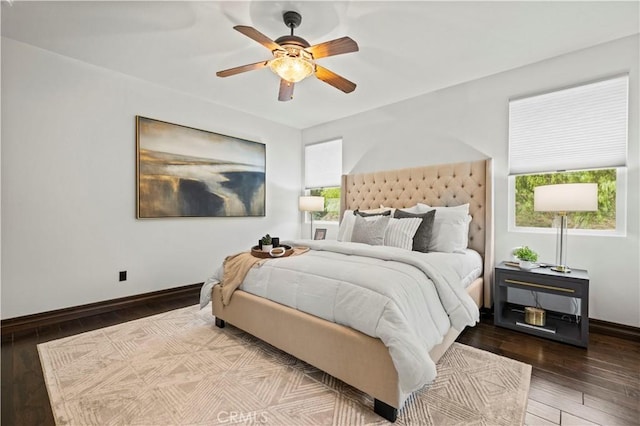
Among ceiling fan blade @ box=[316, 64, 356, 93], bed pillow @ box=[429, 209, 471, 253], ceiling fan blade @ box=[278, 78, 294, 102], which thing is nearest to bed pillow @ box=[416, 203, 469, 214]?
bed pillow @ box=[429, 209, 471, 253]

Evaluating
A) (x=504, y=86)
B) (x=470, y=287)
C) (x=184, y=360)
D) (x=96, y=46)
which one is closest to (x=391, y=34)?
(x=504, y=86)

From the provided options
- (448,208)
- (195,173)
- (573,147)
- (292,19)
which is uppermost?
(292,19)

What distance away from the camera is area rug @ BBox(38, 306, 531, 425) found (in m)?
1.50

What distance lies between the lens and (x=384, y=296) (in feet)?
5.05

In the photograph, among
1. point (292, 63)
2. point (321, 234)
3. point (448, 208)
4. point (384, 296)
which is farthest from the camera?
point (321, 234)

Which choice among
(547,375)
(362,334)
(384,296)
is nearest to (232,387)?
(362,334)

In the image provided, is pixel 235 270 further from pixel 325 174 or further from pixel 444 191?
pixel 325 174

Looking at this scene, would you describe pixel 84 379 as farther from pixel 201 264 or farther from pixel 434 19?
pixel 434 19

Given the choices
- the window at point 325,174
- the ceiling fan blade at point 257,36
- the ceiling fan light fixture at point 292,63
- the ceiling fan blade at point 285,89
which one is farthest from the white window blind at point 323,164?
the ceiling fan blade at point 257,36

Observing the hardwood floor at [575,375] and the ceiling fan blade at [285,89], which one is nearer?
the hardwood floor at [575,375]

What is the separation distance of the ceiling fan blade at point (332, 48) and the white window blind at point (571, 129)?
2.13 metres

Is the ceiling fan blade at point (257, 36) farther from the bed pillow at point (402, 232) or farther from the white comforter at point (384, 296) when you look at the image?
the bed pillow at point (402, 232)

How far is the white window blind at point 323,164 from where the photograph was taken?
15.7 ft

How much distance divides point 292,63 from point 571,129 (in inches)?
107
